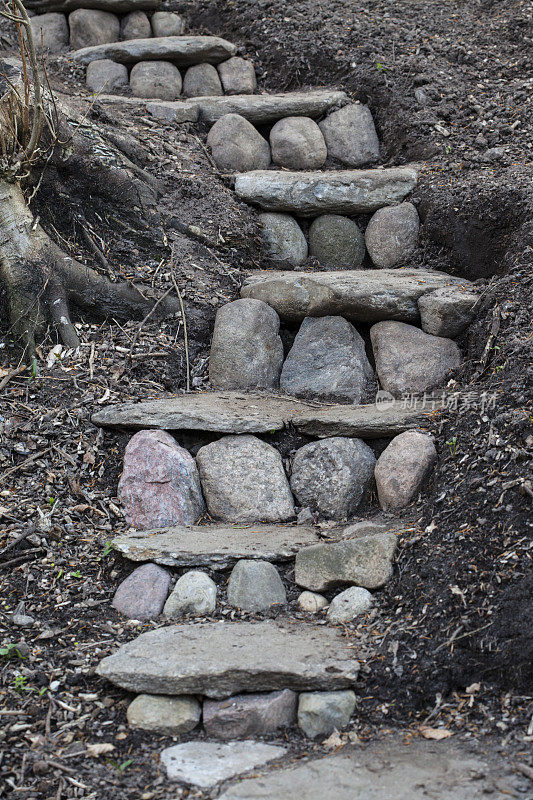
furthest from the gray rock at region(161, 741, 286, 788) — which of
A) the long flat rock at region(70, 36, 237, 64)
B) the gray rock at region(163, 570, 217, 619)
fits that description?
the long flat rock at region(70, 36, 237, 64)

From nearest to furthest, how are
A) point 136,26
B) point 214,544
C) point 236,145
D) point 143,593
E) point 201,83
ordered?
point 143,593 < point 214,544 < point 236,145 < point 201,83 < point 136,26

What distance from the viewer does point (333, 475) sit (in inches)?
146

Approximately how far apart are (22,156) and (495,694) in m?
3.96

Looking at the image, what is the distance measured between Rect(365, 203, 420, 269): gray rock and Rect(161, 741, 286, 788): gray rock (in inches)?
141

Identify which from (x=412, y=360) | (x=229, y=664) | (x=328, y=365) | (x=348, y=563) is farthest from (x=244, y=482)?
(x=412, y=360)

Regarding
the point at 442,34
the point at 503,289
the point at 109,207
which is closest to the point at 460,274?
the point at 503,289

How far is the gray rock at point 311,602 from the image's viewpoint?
124 inches

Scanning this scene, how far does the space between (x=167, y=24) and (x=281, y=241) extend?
9.88 feet

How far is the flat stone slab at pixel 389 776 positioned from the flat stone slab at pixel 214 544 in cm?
104

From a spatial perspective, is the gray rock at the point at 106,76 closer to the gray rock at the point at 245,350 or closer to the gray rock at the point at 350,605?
the gray rock at the point at 245,350

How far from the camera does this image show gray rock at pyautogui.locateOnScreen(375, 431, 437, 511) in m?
3.45

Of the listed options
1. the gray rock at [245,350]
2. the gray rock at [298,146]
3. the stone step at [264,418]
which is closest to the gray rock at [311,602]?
the stone step at [264,418]

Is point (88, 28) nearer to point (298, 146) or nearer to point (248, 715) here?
point (298, 146)

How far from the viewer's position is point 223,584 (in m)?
3.25
